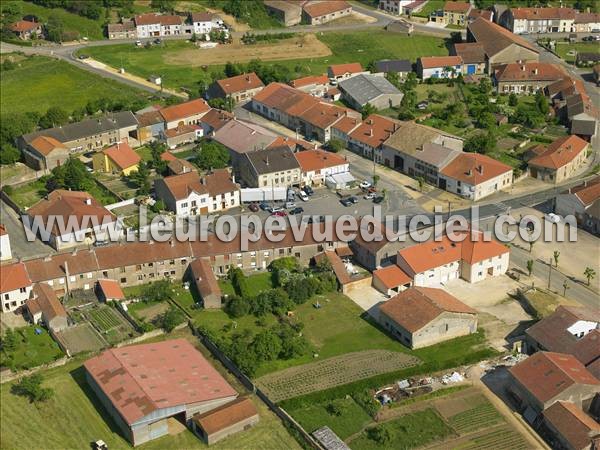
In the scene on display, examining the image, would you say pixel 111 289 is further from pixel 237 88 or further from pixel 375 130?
pixel 237 88

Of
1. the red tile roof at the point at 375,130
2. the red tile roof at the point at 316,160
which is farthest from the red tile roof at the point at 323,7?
the red tile roof at the point at 316,160

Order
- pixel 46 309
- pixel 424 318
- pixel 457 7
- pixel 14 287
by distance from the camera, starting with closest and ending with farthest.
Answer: pixel 424 318, pixel 46 309, pixel 14 287, pixel 457 7

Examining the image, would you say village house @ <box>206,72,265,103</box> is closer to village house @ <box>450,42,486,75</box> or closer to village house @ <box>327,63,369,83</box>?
village house @ <box>327,63,369,83</box>

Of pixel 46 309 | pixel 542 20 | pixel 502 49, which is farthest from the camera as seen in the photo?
pixel 542 20

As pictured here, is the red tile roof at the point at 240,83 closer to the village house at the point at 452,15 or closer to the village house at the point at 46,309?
the village house at the point at 452,15

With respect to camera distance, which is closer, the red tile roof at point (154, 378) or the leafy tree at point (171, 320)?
the red tile roof at point (154, 378)

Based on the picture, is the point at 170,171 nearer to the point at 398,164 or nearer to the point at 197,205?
the point at 197,205

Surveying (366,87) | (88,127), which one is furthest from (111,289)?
(366,87)
